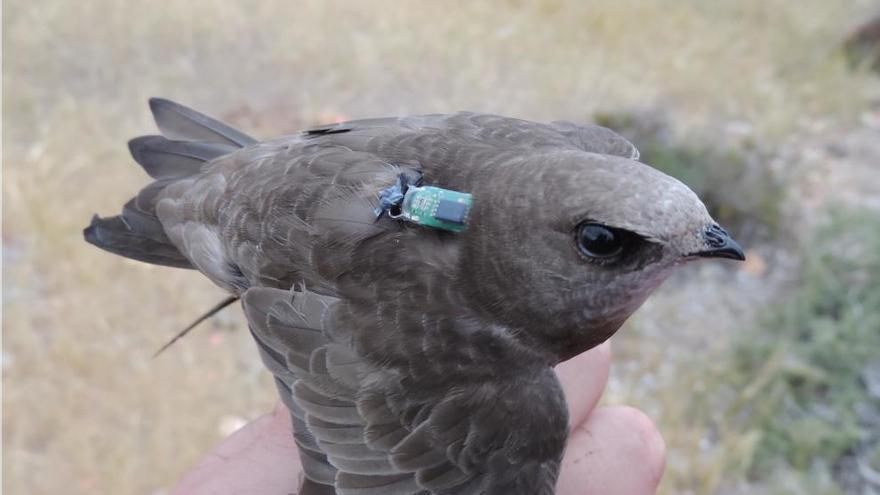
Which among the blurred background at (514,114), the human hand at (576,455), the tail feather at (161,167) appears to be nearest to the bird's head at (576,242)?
the human hand at (576,455)

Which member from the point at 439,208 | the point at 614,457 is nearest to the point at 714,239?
the point at 439,208

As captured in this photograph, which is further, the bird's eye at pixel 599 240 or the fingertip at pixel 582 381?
the fingertip at pixel 582 381

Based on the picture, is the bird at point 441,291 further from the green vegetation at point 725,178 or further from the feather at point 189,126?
the green vegetation at point 725,178

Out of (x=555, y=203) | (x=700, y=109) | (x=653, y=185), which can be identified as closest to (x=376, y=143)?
(x=555, y=203)

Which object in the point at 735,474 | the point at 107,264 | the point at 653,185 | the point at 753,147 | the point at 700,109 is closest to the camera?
the point at 653,185

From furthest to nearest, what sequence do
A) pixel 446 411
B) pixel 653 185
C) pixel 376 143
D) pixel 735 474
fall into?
pixel 735 474, pixel 376 143, pixel 446 411, pixel 653 185

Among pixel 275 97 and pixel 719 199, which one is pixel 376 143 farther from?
pixel 275 97

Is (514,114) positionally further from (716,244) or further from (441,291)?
(716,244)
